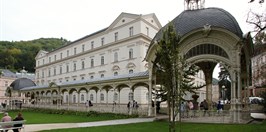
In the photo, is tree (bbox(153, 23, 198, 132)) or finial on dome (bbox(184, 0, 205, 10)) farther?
finial on dome (bbox(184, 0, 205, 10))

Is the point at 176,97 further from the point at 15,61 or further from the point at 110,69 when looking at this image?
the point at 15,61

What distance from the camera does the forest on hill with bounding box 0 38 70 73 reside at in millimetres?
98375

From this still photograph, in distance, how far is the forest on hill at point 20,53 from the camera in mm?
98375

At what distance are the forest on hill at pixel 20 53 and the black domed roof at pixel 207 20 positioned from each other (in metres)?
81.8

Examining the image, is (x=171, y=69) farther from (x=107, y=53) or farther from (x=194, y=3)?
(x=107, y=53)

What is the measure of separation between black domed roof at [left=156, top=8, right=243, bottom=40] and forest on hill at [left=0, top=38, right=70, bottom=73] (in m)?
81.8

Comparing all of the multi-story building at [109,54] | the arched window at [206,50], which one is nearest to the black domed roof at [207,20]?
the arched window at [206,50]

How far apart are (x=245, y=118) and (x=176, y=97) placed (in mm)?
10718

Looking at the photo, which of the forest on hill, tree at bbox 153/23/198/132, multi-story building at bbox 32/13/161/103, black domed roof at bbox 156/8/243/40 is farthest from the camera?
the forest on hill

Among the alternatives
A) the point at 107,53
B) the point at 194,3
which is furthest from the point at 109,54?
the point at 194,3

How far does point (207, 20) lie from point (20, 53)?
299 ft

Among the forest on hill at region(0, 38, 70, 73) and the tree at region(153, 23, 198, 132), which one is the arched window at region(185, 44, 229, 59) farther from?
the forest on hill at region(0, 38, 70, 73)

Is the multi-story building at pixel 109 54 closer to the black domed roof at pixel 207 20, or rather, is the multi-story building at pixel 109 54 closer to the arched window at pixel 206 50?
the black domed roof at pixel 207 20

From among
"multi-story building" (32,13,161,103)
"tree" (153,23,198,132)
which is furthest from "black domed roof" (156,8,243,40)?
"multi-story building" (32,13,161,103)
